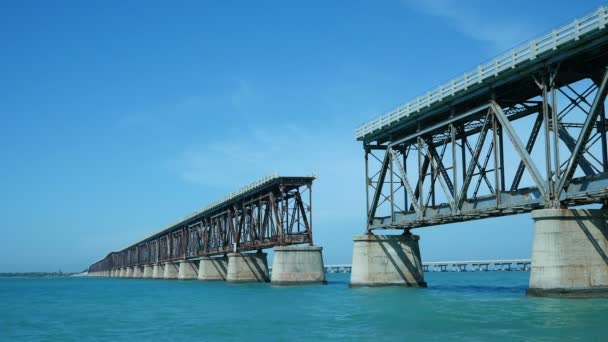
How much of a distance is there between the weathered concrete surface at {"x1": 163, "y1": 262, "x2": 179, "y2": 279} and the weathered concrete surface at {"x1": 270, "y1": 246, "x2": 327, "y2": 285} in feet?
227

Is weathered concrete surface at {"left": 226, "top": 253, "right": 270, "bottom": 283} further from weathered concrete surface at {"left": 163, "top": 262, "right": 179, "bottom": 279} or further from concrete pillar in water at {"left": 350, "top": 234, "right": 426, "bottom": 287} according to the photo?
weathered concrete surface at {"left": 163, "top": 262, "right": 179, "bottom": 279}

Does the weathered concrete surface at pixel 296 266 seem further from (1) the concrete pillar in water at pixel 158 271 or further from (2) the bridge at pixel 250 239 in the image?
(1) the concrete pillar in water at pixel 158 271

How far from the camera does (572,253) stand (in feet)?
95.2

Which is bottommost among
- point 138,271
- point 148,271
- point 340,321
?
point 138,271

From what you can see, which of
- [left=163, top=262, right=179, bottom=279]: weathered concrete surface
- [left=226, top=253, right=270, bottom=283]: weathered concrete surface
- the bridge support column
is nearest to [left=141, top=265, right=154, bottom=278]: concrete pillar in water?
[left=163, top=262, right=179, bottom=279]: weathered concrete surface

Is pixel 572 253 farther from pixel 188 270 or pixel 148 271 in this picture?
pixel 148 271

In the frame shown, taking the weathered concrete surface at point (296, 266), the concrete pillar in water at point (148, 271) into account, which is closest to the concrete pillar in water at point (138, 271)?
the concrete pillar in water at point (148, 271)

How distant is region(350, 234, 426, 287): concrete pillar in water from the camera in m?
49.1

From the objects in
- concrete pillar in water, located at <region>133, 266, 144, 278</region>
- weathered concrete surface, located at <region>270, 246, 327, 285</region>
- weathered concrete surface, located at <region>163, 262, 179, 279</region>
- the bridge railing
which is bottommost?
concrete pillar in water, located at <region>133, 266, 144, 278</region>

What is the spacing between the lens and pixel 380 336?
959 inches

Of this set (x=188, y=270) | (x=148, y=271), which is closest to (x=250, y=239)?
(x=188, y=270)

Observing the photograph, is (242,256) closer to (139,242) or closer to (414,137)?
(414,137)

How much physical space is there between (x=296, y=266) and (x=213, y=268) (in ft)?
133

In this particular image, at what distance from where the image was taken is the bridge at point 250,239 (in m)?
66.3
